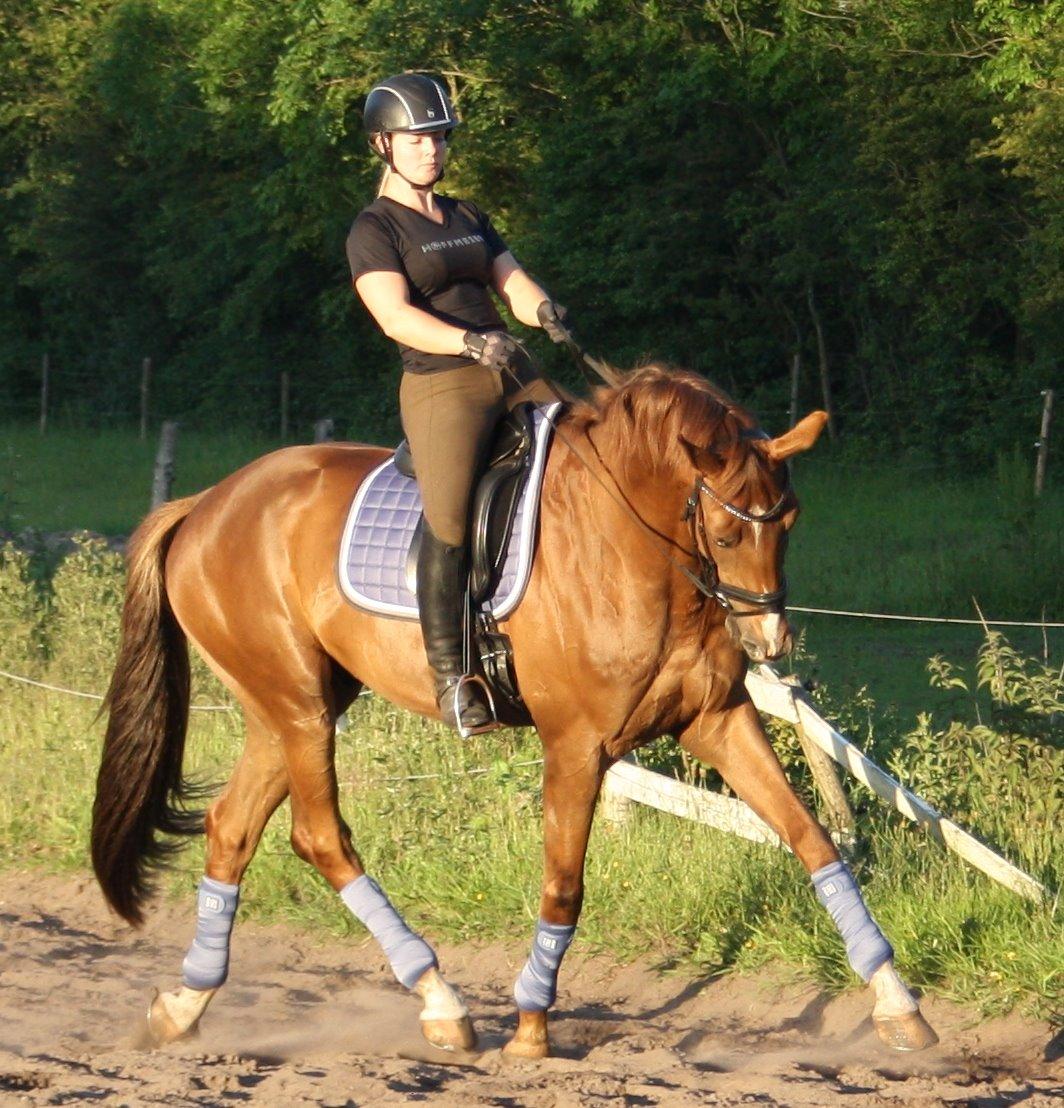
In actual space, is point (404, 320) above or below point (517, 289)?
below

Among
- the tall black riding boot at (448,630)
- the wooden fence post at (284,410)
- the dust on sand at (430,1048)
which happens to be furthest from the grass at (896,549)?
the wooden fence post at (284,410)

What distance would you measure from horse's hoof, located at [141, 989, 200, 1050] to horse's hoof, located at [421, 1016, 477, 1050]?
0.94 metres

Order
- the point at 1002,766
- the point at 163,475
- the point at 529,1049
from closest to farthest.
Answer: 1. the point at 529,1049
2. the point at 1002,766
3. the point at 163,475

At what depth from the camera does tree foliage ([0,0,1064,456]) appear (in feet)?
70.2

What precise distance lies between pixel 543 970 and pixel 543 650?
3.33ft

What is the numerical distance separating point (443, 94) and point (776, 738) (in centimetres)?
315

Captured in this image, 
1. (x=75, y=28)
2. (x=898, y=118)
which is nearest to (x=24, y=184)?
(x=75, y=28)

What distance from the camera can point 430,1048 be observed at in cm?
575

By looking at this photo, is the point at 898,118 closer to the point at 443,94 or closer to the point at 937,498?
the point at 937,498

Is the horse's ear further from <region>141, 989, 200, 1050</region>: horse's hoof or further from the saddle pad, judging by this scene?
<region>141, 989, 200, 1050</region>: horse's hoof

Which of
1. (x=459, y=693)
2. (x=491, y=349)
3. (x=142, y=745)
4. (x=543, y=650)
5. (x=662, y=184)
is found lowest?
(x=142, y=745)

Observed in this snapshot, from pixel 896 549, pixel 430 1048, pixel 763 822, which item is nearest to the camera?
pixel 430 1048

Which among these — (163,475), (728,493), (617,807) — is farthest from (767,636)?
(163,475)

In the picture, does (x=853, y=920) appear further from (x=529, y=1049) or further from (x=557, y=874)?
(x=529, y=1049)
